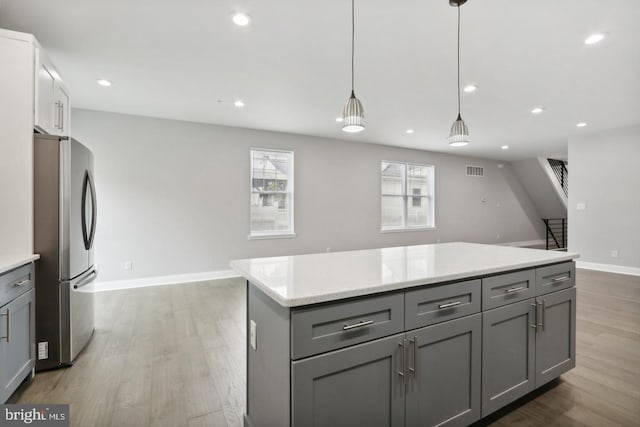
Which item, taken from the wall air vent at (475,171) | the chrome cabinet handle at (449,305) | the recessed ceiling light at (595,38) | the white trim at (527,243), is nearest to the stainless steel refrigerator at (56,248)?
the chrome cabinet handle at (449,305)

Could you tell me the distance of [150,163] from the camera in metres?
4.69

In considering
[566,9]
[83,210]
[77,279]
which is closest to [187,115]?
[83,210]

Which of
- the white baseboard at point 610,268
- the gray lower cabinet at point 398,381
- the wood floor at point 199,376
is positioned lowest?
the wood floor at point 199,376

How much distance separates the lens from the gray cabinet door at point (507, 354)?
1.60 m

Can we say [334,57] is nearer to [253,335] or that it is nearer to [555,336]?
[253,335]

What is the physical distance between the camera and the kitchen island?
1129mm

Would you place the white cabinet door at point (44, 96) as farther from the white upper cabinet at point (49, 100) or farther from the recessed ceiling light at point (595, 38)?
the recessed ceiling light at point (595, 38)

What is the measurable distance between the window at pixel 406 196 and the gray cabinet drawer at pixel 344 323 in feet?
19.0

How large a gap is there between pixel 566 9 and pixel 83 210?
412 centimetres

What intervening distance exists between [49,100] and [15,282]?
1536mm

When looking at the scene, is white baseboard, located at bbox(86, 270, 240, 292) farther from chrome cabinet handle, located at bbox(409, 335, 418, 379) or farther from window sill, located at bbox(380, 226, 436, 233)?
chrome cabinet handle, located at bbox(409, 335, 418, 379)

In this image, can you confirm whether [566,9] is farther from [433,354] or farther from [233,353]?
[233,353]

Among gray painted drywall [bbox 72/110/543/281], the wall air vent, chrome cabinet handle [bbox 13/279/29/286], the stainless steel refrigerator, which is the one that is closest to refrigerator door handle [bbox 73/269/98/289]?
the stainless steel refrigerator

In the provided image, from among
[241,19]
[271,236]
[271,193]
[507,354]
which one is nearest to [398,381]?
[507,354]
